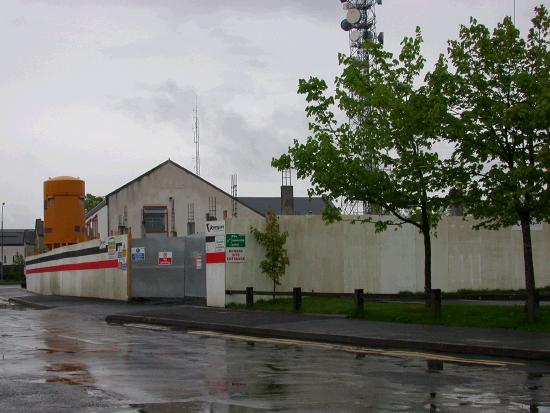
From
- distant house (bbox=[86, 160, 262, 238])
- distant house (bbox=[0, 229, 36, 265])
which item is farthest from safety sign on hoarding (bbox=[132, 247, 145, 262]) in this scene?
distant house (bbox=[0, 229, 36, 265])

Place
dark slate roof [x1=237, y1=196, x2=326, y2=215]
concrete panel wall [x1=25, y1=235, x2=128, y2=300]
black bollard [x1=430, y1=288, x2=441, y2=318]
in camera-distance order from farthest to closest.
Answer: dark slate roof [x1=237, y1=196, x2=326, y2=215]
concrete panel wall [x1=25, y1=235, x2=128, y2=300]
black bollard [x1=430, y1=288, x2=441, y2=318]

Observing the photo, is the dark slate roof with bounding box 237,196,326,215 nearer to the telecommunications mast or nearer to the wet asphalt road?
the telecommunications mast

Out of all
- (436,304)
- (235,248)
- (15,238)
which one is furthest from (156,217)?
(15,238)

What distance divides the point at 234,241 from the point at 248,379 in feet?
54.9

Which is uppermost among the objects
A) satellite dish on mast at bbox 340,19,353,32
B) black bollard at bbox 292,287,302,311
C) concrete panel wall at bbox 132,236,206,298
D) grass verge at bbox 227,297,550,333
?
satellite dish on mast at bbox 340,19,353,32

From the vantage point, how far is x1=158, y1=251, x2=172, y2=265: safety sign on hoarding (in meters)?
34.9

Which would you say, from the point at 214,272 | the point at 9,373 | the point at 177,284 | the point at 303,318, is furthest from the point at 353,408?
the point at 177,284

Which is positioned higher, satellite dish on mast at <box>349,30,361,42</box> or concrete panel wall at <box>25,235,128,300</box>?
satellite dish on mast at <box>349,30,361,42</box>

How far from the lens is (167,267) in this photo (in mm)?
34875

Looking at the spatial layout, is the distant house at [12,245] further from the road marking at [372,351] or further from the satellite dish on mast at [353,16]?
the road marking at [372,351]

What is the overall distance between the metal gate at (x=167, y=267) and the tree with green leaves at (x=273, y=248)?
4988mm

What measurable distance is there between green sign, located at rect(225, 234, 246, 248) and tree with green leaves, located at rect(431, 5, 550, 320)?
10422 mm

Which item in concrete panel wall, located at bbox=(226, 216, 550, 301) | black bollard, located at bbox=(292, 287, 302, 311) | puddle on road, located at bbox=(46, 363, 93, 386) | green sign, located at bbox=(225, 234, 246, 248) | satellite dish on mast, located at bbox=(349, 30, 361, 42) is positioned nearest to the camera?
puddle on road, located at bbox=(46, 363, 93, 386)

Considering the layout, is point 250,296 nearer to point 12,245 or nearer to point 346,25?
point 346,25
